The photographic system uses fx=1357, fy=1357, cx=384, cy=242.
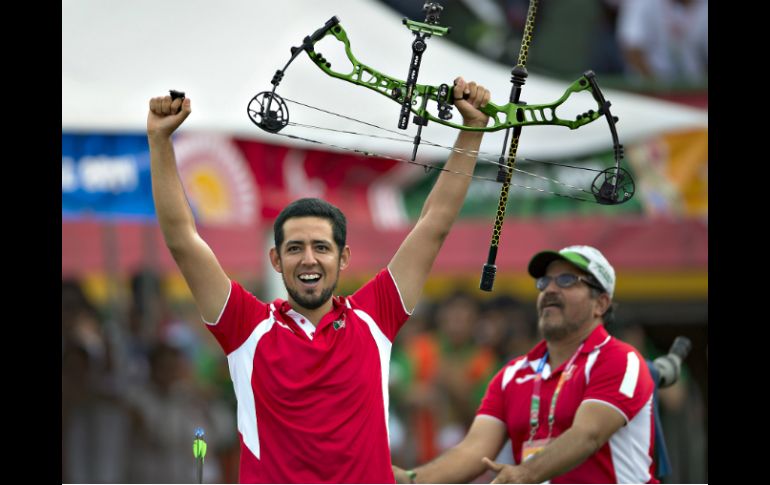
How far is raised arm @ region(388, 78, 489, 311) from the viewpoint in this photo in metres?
5.30

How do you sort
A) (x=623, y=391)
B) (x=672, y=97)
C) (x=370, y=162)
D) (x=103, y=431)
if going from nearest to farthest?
1. (x=623, y=391)
2. (x=103, y=431)
3. (x=370, y=162)
4. (x=672, y=97)

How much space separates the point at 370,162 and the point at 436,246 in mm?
6063

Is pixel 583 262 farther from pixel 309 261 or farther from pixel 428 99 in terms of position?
pixel 309 261

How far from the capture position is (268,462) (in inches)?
197

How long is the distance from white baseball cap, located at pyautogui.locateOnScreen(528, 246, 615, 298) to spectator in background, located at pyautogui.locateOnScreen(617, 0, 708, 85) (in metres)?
6.84

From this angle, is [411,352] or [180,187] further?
[411,352]

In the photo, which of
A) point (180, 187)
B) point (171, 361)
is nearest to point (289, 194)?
point (171, 361)

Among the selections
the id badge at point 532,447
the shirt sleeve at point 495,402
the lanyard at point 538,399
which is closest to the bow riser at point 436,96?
the lanyard at point 538,399

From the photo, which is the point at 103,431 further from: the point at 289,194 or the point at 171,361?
the point at 289,194

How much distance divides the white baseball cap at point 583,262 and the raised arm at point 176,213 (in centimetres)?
217

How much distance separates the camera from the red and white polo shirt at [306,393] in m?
4.98

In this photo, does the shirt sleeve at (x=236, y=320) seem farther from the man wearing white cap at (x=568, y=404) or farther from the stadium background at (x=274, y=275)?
the stadium background at (x=274, y=275)

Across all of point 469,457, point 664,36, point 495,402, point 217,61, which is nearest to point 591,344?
point 495,402

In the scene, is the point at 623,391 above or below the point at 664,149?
below
